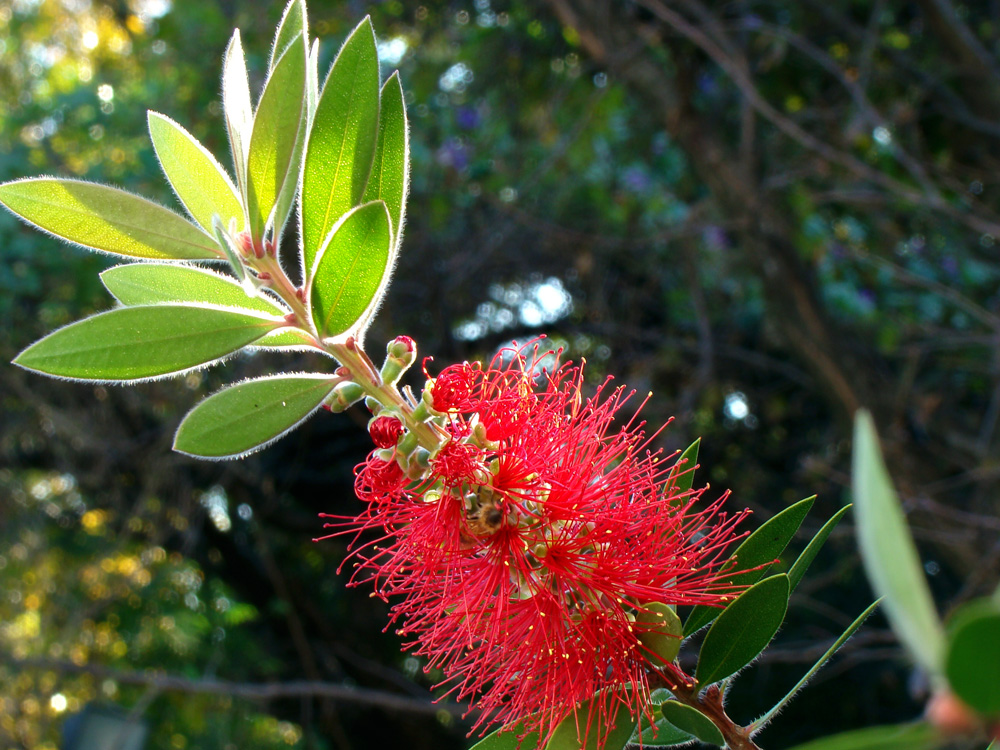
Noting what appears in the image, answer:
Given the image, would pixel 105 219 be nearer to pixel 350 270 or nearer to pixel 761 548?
pixel 350 270

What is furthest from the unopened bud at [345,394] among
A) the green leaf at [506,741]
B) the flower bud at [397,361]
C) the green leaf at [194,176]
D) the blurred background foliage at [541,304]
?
the blurred background foliage at [541,304]

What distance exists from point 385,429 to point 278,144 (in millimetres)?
177

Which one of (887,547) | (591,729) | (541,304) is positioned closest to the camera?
(887,547)

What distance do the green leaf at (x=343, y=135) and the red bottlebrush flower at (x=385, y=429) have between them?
10cm

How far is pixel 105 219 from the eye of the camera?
1.63ft

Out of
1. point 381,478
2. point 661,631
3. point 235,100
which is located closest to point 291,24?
point 235,100

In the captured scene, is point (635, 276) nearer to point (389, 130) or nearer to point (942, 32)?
point (942, 32)

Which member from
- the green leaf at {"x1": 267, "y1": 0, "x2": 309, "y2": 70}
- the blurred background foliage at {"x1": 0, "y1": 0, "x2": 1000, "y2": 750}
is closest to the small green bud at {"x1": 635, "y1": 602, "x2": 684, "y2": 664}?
the green leaf at {"x1": 267, "y1": 0, "x2": 309, "y2": 70}

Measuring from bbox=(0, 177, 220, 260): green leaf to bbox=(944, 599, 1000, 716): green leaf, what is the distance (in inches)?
17.6

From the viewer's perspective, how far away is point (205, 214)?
528 mm

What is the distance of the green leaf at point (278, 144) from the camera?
0.44 metres

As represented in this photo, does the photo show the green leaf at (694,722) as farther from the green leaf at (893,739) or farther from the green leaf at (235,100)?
the green leaf at (235,100)

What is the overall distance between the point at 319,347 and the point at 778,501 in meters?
3.17

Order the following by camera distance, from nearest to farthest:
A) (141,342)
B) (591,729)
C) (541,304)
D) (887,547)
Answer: (887,547) → (141,342) → (591,729) → (541,304)
